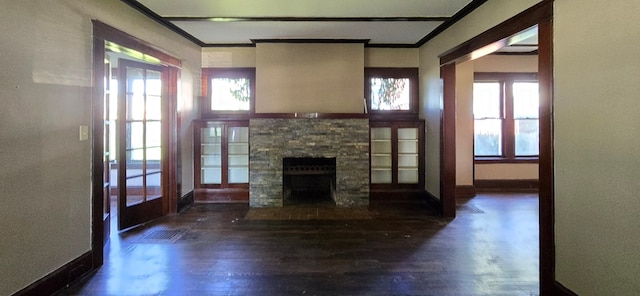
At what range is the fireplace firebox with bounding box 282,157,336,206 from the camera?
5617mm

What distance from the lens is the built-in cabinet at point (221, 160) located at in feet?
18.6

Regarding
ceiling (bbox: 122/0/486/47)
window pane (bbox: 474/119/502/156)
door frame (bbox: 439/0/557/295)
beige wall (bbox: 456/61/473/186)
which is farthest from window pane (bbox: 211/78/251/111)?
window pane (bbox: 474/119/502/156)

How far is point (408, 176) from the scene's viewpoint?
5875mm

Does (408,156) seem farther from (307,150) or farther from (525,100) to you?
(525,100)

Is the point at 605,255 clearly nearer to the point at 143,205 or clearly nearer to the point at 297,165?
the point at 297,165

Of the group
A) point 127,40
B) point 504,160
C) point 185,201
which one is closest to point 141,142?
point 185,201

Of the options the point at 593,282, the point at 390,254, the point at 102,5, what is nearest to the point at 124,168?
the point at 102,5

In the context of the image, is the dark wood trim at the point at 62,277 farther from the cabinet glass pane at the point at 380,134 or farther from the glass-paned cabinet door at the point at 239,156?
the cabinet glass pane at the point at 380,134

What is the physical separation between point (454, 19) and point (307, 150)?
278cm

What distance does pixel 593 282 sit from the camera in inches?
85.9

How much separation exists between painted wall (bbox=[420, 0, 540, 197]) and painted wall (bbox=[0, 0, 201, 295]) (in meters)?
3.88

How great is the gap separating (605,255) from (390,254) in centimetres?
172

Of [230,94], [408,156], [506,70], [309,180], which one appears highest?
[506,70]

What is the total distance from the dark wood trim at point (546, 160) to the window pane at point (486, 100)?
14.5 feet
